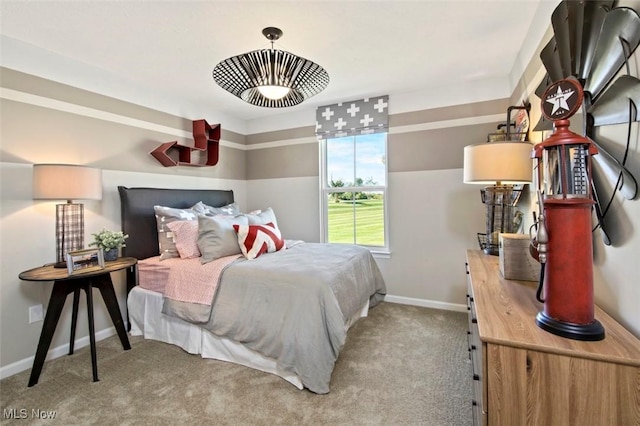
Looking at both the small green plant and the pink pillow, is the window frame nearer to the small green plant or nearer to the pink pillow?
the pink pillow

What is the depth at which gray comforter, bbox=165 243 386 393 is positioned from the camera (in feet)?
6.09

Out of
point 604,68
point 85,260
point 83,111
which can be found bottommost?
point 85,260

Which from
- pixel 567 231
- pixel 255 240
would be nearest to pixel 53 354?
pixel 255 240

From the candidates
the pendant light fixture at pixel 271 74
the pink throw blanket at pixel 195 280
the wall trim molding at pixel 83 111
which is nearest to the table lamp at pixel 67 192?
the wall trim molding at pixel 83 111

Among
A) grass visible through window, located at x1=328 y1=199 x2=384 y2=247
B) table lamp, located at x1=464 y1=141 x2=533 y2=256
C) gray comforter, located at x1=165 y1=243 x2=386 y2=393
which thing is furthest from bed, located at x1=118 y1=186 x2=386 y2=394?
table lamp, located at x1=464 y1=141 x2=533 y2=256

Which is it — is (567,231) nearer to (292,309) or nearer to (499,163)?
(499,163)

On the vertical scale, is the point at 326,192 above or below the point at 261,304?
above

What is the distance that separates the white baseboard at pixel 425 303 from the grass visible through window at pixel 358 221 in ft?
2.11

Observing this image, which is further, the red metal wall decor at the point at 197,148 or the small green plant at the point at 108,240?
the red metal wall decor at the point at 197,148

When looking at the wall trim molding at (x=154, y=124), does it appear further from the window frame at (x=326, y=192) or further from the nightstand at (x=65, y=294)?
the nightstand at (x=65, y=294)

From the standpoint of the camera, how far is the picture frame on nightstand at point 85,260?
204 centimetres

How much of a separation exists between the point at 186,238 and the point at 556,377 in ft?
8.74

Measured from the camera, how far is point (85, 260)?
2184 mm

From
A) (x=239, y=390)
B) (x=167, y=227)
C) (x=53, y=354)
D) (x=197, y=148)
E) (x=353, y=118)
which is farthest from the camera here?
(x=353, y=118)
